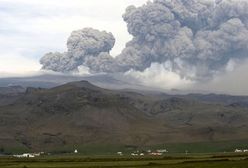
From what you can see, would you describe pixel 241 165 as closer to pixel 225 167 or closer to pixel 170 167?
pixel 225 167

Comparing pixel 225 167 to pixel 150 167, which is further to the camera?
pixel 150 167

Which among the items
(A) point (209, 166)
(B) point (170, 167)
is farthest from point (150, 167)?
(A) point (209, 166)

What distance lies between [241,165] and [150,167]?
3014 centimetres

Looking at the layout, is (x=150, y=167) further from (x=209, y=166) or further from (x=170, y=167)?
(x=209, y=166)

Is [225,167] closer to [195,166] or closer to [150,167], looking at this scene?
[195,166]

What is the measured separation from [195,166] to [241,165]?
15880mm

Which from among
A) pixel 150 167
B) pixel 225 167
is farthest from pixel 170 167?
pixel 225 167

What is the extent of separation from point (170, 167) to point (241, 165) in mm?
23158

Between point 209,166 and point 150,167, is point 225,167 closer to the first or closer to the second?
Result: point 209,166

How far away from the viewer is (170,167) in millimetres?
196250

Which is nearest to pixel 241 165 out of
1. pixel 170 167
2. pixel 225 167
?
pixel 225 167

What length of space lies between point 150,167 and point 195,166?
49.3 feet

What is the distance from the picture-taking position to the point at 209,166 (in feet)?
640

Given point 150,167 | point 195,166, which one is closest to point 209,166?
point 195,166
